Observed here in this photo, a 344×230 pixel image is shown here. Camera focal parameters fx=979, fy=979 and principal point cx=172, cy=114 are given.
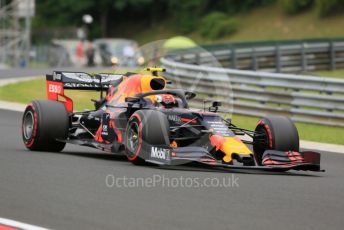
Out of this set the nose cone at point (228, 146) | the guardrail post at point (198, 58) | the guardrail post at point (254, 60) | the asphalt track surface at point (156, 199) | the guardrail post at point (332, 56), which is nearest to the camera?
the asphalt track surface at point (156, 199)

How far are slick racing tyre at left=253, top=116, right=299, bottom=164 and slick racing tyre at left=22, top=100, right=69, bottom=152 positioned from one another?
2788 mm

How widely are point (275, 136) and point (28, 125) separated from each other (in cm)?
384

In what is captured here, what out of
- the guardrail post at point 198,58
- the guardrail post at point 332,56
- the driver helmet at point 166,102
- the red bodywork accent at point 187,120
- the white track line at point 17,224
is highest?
the guardrail post at point 332,56

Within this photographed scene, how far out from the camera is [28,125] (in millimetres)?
14109

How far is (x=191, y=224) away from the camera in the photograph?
26.8 ft

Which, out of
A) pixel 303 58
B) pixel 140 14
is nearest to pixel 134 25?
→ pixel 140 14

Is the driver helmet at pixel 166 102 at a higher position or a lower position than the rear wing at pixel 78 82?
lower

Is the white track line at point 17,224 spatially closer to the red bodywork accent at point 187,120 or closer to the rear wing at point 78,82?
the red bodywork accent at point 187,120

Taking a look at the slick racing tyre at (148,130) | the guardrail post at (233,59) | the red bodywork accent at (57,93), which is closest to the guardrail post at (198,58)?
the guardrail post at (233,59)

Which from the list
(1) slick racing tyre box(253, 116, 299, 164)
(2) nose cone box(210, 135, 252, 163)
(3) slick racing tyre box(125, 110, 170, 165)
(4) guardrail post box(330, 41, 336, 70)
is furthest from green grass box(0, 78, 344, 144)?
(4) guardrail post box(330, 41, 336, 70)

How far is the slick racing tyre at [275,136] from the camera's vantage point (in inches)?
482

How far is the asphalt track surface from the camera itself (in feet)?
27.3

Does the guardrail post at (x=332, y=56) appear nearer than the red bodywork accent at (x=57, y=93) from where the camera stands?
No

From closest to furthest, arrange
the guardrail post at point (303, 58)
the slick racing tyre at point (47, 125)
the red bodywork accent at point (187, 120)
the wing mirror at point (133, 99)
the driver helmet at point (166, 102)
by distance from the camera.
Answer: the red bodywork accent at point (187, 120), the driver helmet at point (166, 102), the wing mirror at point (133, 99), the slick racing tyre at point (47, 125), the guardrail post at point (303, 58)
